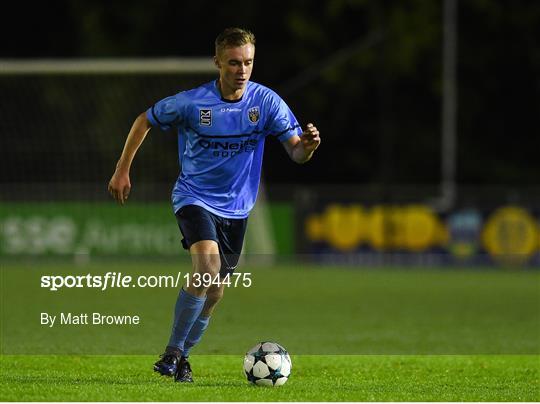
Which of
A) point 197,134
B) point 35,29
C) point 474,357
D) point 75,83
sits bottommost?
point 474,357

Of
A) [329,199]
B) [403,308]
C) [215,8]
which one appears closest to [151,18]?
[215,8]

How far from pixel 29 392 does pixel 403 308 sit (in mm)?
9043

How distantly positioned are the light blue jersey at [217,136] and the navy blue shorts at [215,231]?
0.05m

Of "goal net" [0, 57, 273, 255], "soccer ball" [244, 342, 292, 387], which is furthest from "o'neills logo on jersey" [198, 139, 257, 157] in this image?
"goal net" [0, 57, 273, 255]

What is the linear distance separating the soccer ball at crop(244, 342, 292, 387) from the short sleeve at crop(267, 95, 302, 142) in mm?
1441

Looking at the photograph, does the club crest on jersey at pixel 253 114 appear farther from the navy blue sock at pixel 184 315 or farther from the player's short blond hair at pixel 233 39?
the navy blue sock at pixel 184 315

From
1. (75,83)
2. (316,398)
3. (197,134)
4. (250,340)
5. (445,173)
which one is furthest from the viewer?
(445,173)

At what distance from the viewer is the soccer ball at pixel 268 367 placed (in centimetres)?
839

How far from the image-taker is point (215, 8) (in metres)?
40.7

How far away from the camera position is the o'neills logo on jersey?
342 inches

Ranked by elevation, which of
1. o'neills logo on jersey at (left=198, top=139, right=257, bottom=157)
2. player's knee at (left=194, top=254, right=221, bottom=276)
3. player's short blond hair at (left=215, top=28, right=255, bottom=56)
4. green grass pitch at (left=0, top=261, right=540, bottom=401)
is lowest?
green grass pitch at (left=0, top=261, right=540, bottom=401)

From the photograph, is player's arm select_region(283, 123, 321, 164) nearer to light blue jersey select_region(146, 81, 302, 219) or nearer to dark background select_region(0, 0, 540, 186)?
light blue jersey select_region(146, 81, 302, 219)

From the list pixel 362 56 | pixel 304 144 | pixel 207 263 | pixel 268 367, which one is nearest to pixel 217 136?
pixel 304 144

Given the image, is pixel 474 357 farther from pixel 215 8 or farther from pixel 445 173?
pixel 215 8
